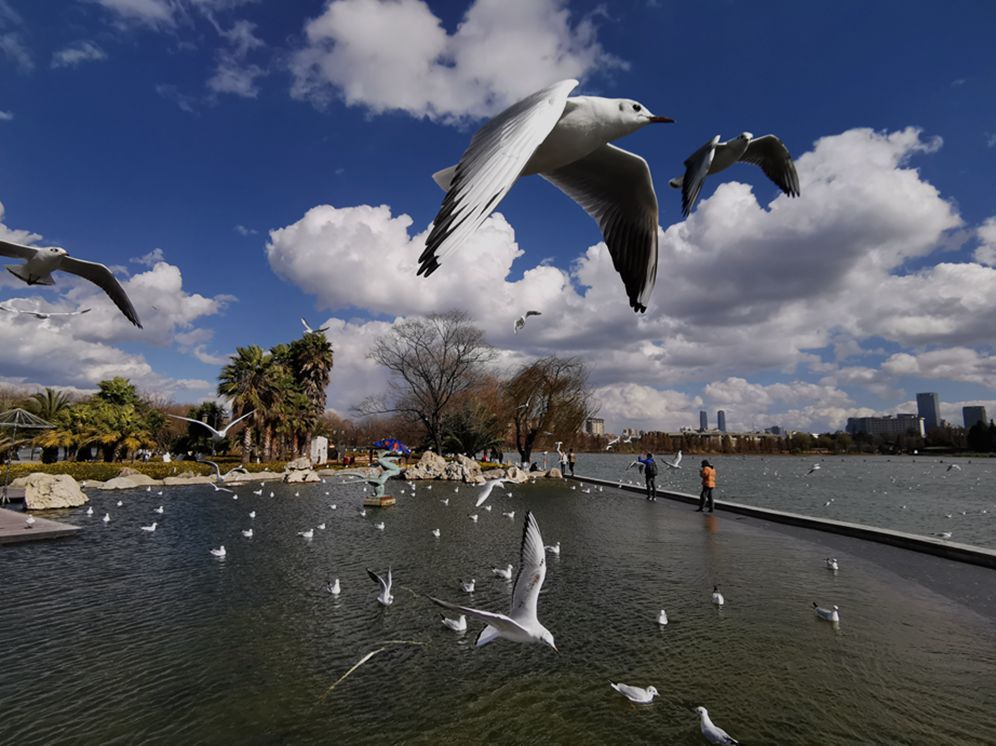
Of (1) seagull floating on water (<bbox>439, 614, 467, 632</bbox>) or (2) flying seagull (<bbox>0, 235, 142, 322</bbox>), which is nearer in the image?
(2) flying seagull (<bbox>0, 235, 142, 322</bbox>)

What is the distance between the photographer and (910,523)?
15039 mm

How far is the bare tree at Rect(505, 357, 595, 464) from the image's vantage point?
133 ft

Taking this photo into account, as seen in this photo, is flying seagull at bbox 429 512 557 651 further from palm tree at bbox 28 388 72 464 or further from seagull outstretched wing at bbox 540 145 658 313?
palm tree at bbox 28 388 72 464

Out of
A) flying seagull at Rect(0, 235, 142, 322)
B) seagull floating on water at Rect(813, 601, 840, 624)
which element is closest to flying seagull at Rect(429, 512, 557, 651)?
seagull floating on water at Rect(813, 601, 840, 624)

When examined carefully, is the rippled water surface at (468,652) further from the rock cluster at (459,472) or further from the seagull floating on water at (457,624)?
the rock cluster at (459,472)

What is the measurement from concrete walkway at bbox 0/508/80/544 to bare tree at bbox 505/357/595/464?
99.8 feet

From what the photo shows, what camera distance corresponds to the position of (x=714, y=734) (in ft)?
12.9

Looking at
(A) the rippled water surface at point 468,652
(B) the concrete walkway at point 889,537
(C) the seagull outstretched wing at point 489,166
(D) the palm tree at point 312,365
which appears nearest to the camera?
(C) the seagull outstretched wing at point 489,166

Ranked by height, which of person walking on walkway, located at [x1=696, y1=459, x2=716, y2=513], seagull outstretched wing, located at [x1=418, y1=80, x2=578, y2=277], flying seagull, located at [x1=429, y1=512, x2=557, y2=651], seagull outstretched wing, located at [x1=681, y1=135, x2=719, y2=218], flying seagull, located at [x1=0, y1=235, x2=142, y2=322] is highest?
flying seagull, located at [x1=0, y1=235, x2=142, y2=322]

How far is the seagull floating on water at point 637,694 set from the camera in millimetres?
4520

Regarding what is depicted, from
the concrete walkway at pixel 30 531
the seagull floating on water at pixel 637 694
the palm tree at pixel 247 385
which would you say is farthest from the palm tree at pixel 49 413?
the seagull floating on water at pixel 637 694

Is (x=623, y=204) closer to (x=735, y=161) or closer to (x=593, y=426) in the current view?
(x=735, y=161)

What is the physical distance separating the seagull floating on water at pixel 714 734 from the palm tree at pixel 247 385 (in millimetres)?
33274

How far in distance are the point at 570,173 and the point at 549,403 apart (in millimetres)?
38555
